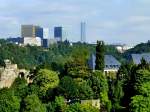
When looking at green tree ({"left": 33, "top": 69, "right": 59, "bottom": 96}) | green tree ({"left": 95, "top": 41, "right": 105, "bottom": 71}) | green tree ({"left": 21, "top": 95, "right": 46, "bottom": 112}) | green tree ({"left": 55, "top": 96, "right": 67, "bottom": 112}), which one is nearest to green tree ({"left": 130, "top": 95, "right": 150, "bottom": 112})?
green tree ({"left": 55, "top": 96, "right": 67, "bottom": 112})

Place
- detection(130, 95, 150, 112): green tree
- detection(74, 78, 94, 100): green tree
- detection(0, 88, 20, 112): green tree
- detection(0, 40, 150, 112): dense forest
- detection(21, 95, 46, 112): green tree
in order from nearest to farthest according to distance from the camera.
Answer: detection(130, 95, 150, 112): green tree < detection(21, 95, 46, 112): green tree < detection(0, 40, 150, 112): dense forest < detection(0, 88, 20, 112): green tree < detection(74, 78, 94, 100): green tree

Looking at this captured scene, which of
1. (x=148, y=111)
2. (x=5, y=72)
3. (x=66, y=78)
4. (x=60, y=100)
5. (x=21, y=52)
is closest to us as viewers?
(x=148, y=111)

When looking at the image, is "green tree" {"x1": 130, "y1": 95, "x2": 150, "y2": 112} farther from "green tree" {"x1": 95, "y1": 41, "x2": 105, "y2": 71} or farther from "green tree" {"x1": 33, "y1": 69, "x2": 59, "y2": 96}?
"green tree" {"x1": 95, "y1": 41, "x2": 105, "y2": 71}

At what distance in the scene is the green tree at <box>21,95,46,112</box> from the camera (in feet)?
135

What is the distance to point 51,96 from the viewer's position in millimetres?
45344

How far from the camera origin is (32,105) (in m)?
41.4

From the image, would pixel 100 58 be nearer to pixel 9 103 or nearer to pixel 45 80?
pixel 45 80

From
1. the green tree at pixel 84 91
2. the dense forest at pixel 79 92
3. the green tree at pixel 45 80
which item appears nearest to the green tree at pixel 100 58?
the dense forest at pixel 79 92

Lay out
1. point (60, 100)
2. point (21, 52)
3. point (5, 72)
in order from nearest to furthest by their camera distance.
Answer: point (60, 100)
point (5, 72)
point (21, 52)

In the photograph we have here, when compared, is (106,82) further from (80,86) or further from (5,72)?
(5,72)

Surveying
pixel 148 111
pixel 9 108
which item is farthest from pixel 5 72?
pixel 148 111

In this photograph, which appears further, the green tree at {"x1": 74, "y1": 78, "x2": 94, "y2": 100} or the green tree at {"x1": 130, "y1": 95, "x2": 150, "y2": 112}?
the green tree at {"x1": 74, "y1": 78, "x2": 94, "y2": 100}

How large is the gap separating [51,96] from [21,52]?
76.3 meters

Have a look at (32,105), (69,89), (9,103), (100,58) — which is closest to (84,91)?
(69,89)
